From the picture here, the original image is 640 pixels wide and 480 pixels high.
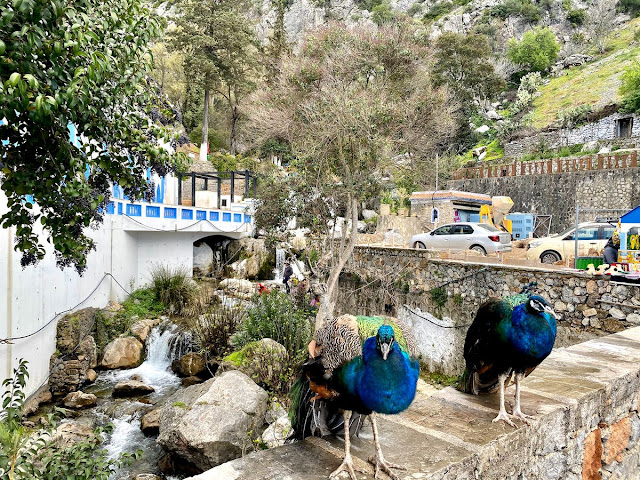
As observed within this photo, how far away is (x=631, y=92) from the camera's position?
77.5 ft

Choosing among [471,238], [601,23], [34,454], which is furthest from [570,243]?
[601,23]

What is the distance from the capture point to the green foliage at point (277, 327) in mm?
8695

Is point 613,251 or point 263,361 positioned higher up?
point 613,251

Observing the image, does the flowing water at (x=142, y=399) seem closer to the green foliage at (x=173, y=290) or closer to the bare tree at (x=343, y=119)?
the green foliage at (x=173, y=290)

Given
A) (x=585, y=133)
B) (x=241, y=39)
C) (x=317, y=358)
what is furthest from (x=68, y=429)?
(x=585, y=133)

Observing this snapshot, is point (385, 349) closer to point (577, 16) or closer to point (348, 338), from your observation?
point (348, 338)

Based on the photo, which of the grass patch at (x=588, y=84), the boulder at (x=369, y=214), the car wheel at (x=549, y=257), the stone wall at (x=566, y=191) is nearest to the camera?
the car wheel at (x=549, y=257)

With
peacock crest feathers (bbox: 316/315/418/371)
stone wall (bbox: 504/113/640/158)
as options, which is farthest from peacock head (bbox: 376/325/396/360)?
stone wall (bbox: 504/113/640/158)

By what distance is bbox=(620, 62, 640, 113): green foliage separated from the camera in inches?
894

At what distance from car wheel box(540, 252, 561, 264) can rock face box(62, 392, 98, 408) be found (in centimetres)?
1005

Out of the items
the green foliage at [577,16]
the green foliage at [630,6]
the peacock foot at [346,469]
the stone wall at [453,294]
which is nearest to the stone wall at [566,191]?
the stone wall at [453,294]

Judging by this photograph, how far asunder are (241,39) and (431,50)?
11.6 meters

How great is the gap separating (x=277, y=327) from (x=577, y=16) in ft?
166

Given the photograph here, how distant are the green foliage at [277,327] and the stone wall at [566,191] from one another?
13492 millimetres
